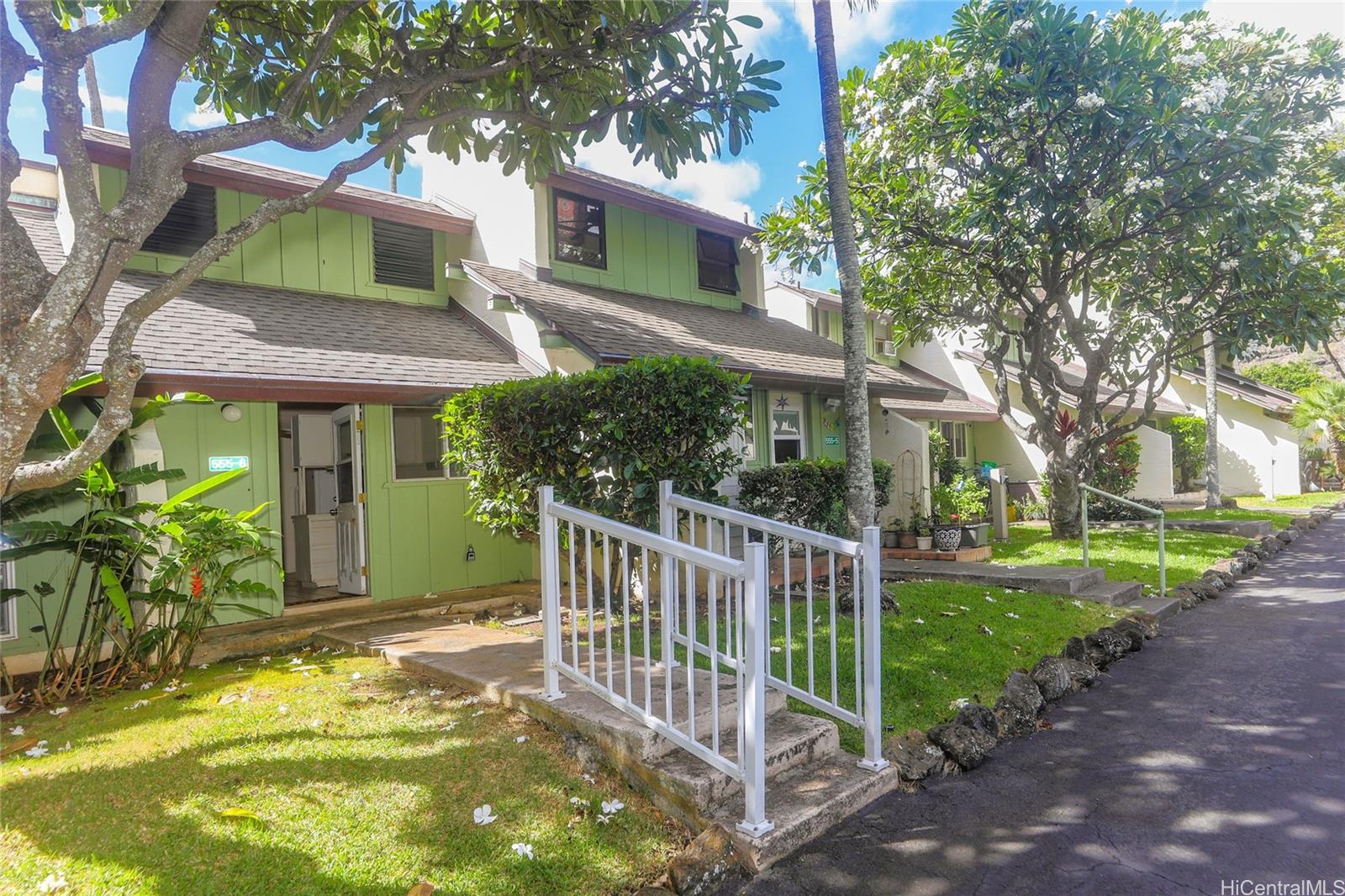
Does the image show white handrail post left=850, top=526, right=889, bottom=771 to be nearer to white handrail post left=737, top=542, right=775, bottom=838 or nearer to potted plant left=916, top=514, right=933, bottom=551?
white handrail post left=737, top=542, right=775, bottom=838

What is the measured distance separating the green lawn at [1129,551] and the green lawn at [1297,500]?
7.95 m

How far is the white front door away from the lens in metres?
8.30

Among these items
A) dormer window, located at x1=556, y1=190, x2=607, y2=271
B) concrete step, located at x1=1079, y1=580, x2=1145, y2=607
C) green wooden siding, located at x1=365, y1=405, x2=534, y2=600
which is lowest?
concrete step, located at x1=1079, y1=580, x2=1145, y2=607

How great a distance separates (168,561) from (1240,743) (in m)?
7.50

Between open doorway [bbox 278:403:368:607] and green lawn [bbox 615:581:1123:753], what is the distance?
3.95m

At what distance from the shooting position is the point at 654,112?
232 inches

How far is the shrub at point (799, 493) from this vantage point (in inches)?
366

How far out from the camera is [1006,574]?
8859 mm

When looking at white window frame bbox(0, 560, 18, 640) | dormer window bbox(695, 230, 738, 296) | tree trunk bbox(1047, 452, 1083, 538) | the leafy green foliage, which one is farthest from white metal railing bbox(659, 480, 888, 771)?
the leafy green foliage

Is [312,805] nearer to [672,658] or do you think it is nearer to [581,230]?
[672,658]

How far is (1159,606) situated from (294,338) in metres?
10.0

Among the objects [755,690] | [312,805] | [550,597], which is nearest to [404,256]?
[550,597]

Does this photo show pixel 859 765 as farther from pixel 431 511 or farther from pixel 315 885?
pixel 431 511

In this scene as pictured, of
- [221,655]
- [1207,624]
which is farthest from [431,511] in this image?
[1207,624]
